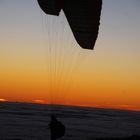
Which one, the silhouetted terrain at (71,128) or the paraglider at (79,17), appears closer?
the paraglider at (79,17)

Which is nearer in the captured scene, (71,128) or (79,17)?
(79,17)

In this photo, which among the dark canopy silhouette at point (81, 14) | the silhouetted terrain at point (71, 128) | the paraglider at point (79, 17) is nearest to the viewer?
the paraglider at point (79, 17)

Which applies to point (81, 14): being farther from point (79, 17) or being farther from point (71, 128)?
point (71, 128)

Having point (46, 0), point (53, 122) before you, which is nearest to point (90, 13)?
point (46, 0)

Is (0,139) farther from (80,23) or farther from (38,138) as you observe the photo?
(80,23)

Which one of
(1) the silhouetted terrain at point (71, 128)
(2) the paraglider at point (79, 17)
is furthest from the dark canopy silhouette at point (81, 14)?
(1) the silhouetted terrain at point (71, 128)

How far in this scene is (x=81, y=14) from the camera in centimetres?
1597

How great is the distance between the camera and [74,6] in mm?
15461

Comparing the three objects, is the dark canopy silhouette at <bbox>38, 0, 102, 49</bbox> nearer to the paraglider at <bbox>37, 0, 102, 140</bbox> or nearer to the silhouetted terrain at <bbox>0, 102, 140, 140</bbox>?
the paraglider at <bbox>37, 0, 102, 140</bbox>

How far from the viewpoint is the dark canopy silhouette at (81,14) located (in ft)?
48.6

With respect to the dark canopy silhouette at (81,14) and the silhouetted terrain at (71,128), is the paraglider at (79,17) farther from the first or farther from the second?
the silhouetted terrain at (71,128)

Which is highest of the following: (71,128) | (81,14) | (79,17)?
(81,14)

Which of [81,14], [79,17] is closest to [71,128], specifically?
[79,17]

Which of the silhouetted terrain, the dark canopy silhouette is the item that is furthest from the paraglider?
the silhouetted terrain
